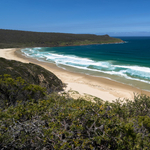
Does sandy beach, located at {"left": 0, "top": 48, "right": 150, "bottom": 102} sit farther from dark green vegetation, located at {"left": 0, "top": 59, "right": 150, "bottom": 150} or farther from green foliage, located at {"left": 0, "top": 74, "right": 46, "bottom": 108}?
dark green vegetation, located at {"left": 0, "top": 59, "right": 150, "bottom": 150}

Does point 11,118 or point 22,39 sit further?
point 22,39

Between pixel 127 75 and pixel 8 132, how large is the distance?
21.7 meters

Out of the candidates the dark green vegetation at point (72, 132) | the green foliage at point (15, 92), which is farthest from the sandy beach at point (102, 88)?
the dark green vegetation at point (72, 132)

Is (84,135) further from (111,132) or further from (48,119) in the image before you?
(48,119)

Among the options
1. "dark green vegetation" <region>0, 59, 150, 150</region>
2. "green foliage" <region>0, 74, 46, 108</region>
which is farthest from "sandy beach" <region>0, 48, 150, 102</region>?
"dark green vegetation" <region>0, 59, 150, 150</region>

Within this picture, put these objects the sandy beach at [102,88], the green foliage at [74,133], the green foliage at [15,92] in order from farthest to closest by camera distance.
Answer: the sandy beach at [102,88] < the green foliage at [15,92] < the green foliage at [74,133]

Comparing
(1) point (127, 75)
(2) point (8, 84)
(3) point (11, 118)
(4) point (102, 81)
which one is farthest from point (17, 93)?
(1) point (127, 75)

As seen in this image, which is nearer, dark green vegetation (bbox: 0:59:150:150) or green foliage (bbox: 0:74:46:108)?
dark green vegetation (bbox: 0:59:150:150)

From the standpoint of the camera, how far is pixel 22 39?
101688 mm

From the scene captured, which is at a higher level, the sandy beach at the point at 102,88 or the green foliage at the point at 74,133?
the green foliage at the point at 74,133

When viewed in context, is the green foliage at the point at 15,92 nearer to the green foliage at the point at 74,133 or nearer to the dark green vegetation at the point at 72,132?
the dark green vegetation at the point at 72,132

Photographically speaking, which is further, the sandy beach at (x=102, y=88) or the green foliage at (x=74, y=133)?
the sandy beach at (x=102, y=88)

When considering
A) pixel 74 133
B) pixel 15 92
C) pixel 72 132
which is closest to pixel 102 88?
pixel 15 92

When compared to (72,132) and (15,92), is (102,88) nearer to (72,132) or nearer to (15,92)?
(15,92)
